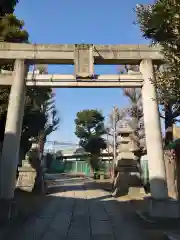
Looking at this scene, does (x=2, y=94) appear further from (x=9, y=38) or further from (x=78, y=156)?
(x=78, y=156)

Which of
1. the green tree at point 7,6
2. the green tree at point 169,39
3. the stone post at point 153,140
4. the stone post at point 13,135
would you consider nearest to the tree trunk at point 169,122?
the stone post at point 153,140

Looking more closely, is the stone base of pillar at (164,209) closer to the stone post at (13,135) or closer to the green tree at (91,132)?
the stone post at (13,135)

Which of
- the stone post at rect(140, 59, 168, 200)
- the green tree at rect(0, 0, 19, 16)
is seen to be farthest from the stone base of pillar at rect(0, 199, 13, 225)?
the green tree at rect(0, 0, 19, 16)

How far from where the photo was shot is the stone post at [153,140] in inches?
400

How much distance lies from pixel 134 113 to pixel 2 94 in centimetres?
995

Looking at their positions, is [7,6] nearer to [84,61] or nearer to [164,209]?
[84,61]

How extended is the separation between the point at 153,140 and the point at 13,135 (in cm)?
533

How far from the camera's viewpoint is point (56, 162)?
56.8 meters

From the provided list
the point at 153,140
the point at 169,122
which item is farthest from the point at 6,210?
the point at 169,122

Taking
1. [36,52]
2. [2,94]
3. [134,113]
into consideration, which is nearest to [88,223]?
[36,52]

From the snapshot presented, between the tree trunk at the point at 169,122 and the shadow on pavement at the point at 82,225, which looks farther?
the tree trunk at the point at 169,122

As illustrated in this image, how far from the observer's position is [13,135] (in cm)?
1060

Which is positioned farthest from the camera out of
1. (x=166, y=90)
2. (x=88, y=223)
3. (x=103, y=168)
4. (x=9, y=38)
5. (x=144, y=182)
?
(x=103, y=168)

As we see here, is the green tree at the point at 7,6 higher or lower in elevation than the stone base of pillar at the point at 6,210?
higher
